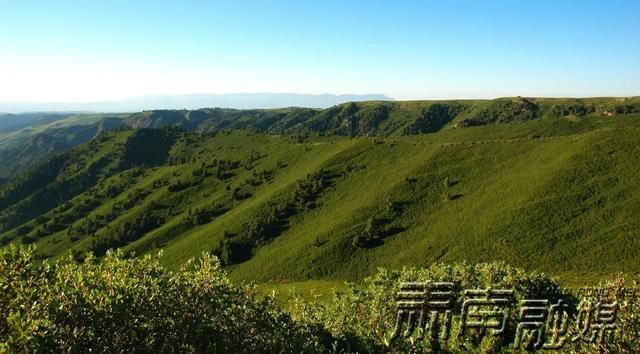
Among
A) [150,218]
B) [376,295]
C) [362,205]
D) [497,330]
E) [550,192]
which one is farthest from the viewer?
[150,218]

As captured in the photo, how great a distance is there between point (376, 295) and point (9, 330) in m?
25.4

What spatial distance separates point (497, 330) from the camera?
27453mm

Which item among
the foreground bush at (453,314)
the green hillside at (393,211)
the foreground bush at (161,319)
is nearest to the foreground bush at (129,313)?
the foreground bush at (161,319)

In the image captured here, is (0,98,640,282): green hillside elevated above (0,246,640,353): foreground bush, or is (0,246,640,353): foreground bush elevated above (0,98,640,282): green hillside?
(0,246,640,353): foreground bush

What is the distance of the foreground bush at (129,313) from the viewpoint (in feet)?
60.8

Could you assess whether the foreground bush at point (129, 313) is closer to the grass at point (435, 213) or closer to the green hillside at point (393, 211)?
the grass at point (435, 213)

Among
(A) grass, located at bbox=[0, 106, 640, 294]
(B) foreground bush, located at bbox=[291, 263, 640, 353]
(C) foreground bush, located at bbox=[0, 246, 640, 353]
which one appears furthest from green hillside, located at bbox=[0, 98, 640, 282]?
(C) foreground bush, located at bbox=[0, 246, 640, 353]

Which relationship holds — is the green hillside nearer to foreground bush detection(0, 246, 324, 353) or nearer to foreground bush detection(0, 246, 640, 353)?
foreground bush detection(0, 246, 640, 353)

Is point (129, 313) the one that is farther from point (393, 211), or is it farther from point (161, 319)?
point (393, 211)

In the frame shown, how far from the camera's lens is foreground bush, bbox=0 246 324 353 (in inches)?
730

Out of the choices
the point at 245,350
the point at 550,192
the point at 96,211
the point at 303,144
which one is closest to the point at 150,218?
the point at 96,211

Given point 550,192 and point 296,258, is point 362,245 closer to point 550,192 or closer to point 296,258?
point 296,258

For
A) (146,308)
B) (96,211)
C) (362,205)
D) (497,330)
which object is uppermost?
(146,308)

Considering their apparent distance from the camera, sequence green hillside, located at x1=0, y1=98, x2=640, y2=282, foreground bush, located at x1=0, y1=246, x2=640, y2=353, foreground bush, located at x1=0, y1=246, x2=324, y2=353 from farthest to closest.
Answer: green hillside, located at x1=0, y1=98, x2=640, y2=282 < foreground bush, located at x1=0, y1=246, x2=640, y2=353 < foreground bush, located at x1=0, y1=246, x2=324, y2=353
